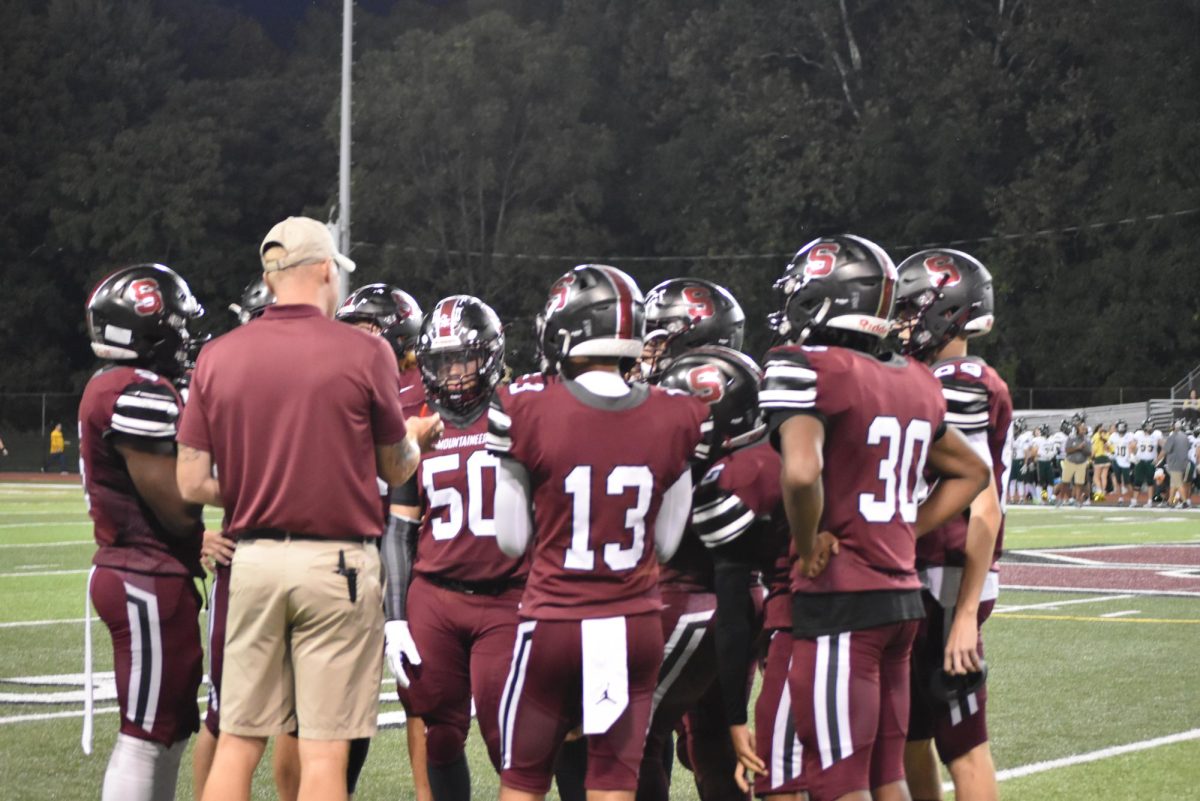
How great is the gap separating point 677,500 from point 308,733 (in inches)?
48.2

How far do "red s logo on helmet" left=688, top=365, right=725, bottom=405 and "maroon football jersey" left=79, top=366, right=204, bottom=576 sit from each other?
161 cm

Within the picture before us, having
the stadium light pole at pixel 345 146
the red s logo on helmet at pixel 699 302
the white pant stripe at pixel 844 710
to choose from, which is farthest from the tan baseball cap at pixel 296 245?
the stadium light pole at pixel 345 146

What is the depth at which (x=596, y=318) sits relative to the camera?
4887 millimetres

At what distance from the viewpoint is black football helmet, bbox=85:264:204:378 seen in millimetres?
5625

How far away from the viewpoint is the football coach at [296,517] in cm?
488

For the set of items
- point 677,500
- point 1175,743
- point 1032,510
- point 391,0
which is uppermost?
point 391,0

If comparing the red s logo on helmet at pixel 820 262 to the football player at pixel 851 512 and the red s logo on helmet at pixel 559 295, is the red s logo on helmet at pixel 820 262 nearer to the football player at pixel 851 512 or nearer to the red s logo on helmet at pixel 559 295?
the football player at pixel 851 512

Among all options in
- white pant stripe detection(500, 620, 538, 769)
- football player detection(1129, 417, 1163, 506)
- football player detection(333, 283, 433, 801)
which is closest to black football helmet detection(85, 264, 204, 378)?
football player detection(333, 283, 433, 801)

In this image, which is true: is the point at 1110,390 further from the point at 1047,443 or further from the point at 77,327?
the point at 77,327

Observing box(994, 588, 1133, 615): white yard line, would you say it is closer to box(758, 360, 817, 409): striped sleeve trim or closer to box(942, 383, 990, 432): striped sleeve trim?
box(942, 383, 990, 432): striped sleeve trim

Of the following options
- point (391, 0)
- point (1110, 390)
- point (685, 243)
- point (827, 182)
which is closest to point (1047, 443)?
point (1110, 390)

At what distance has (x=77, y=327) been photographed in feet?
181

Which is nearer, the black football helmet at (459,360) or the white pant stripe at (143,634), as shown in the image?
the white pant stripe at (143,634)

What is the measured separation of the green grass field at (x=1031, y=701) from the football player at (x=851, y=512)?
2385 mm
